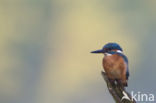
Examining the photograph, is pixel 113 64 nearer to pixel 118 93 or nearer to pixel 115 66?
pixel 115 66

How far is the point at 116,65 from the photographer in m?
1.18

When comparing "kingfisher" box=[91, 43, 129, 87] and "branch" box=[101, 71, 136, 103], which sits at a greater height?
"kingfisher" box=[91, 43, 129, 87]

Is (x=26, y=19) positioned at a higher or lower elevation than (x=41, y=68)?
higher

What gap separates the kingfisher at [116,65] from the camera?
1159 millimetres

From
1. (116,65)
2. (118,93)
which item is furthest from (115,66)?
(118,93)

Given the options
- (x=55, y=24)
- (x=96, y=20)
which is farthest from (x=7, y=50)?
(x=96, y=20)

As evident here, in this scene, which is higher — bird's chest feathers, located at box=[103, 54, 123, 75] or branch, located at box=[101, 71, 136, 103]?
bird's chest feathers, located at box=[103, 54, 123, 75]

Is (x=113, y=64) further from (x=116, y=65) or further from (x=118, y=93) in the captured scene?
(x=118, y=93)

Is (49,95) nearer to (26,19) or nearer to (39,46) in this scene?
(39,46)

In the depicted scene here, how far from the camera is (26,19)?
295 cm

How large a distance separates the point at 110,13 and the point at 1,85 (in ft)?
4.01

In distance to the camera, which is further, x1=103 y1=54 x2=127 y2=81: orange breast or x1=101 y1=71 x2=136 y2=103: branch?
x1=103 y1=54 x2=127 y2=81: orange breast

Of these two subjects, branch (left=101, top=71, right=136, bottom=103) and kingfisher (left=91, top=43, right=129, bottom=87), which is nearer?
branch (left=101, top=71, right=136, bottom=103)

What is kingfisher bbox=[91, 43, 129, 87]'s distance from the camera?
3.80 ft
